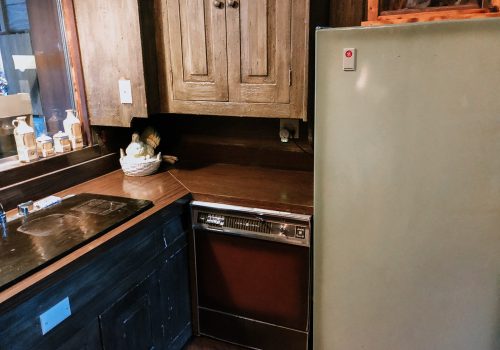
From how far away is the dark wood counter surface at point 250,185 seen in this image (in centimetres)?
169

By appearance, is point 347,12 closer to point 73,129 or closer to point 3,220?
point 73,129

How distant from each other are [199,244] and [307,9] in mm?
1091

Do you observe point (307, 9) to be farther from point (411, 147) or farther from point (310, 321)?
point (310, 321)

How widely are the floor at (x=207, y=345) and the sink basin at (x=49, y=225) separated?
88 cm

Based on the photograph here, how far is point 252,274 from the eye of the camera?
180cm

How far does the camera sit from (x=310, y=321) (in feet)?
5.77

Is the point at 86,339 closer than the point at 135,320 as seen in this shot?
Yes

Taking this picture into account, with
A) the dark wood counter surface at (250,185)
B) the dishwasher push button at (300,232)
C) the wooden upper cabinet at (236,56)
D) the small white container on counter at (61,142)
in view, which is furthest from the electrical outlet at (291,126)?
the small white container on counter at (61,142)

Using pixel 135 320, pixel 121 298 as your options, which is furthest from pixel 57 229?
pixel 135 320

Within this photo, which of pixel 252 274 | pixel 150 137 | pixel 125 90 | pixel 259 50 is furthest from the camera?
pixel 150 137

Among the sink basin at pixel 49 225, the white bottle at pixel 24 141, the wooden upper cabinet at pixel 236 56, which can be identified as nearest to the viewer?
the sink basin at pixel 49 225

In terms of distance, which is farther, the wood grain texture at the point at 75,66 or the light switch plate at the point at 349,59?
the wood grain texture at the point at 75,66

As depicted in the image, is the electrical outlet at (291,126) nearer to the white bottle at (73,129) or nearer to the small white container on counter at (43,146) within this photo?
the white bottle at (73,129)

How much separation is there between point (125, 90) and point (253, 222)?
0.85 metres
